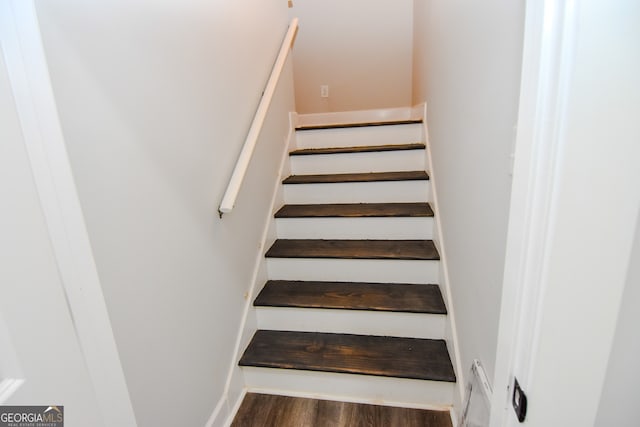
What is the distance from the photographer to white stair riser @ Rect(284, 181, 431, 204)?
1991 mm

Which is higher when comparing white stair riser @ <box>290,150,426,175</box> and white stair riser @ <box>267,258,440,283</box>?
white stair riser @ <box>290,150,426,175</box>

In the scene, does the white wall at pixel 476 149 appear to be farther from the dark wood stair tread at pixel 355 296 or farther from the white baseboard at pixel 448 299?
the dark wood stair tread at pixel 355 296

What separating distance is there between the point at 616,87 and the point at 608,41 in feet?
0.17

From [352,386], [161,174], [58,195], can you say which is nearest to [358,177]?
[352,386]

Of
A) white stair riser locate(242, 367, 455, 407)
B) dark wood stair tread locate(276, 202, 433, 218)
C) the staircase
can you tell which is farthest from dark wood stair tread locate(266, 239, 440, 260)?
white stair riser locate(242, 367, 455, 407)

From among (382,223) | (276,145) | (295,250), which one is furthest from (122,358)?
(276,145)

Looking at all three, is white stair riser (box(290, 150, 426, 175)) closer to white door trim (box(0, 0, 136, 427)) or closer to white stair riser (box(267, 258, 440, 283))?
white stair riser (box(267, 258, 440, 283))

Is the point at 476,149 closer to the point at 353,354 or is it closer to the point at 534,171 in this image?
the point at 534,171

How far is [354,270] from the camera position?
173 centimetres

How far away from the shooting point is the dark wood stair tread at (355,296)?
1.50m

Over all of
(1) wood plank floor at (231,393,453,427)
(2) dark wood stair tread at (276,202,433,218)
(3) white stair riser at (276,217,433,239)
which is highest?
(2) dark wood stair tread at (276,202,433,218)

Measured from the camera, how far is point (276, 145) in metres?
2.09

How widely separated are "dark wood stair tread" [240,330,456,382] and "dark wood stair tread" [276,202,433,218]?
68 centimetres

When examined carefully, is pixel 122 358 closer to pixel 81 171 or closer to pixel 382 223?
pixel 81 171
